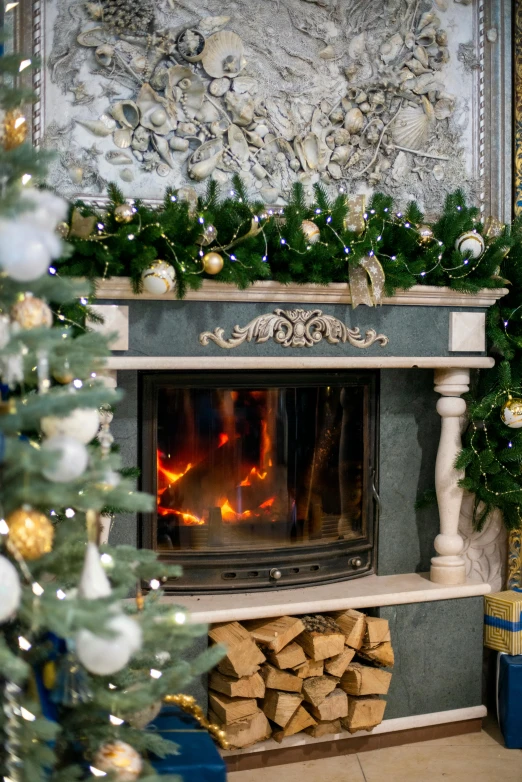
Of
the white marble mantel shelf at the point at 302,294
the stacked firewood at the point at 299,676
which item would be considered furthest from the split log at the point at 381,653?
the white marble mantel shelf at the point at 302,294

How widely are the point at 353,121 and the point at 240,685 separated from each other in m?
2.02

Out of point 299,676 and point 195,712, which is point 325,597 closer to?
point 299,676

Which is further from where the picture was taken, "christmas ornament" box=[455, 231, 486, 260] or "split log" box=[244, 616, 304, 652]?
"christmas ornament" box=[455, 231, 486, 260]

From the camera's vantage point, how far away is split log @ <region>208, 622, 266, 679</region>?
8.02ft

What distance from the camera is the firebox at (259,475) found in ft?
8.74

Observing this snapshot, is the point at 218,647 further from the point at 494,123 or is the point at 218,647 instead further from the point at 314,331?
the point at 494,123

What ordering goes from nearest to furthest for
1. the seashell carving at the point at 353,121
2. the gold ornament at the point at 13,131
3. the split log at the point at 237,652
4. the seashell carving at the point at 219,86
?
1. the gold ornament at the point at 13,131
2. the split log at the point at 237,652
3. the seashell carving at the point at 219,86
4. the seashell carving at the point at 353,121

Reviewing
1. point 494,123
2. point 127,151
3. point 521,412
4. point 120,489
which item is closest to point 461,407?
point 521,412

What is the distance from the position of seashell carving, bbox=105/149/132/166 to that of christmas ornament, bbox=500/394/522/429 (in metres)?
1.56

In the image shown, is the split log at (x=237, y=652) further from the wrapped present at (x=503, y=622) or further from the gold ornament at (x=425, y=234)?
the gold ornament at (x=425, y=234)

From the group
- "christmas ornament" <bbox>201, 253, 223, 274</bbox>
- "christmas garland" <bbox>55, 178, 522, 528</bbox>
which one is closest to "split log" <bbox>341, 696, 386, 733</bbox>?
"christmas garland" <bbox>55, 178, 522, 528</bbox>

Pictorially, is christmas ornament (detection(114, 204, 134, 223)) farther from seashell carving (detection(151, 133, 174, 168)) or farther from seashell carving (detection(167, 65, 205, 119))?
seashell carving (detection(167, 65, 205, 119))

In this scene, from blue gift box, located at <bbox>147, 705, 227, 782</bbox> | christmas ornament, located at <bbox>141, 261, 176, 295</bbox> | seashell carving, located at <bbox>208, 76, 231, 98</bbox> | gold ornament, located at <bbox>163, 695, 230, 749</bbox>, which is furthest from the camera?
seashell carving, located at <bbox>208, 76, 231, 98</bbox>

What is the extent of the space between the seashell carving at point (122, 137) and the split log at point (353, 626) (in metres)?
1.77
